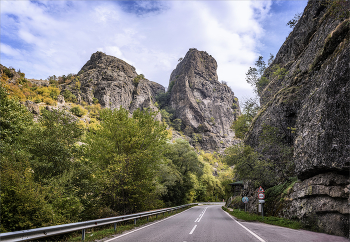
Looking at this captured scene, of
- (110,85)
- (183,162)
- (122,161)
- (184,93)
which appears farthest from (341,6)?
(184,93)

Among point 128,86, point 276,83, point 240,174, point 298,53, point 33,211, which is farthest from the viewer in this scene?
point 128,86

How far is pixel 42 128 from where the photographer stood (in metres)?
12.2

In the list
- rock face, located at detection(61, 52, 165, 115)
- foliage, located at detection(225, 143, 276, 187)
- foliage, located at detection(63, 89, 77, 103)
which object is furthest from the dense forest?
rock face, located at detection(61, 52, 165, 115)

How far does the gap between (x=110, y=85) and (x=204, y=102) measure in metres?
50.9

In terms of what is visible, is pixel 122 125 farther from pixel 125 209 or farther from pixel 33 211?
pixel 33 211

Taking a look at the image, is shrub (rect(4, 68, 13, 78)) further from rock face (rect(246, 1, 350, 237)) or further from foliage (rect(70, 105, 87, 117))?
rock face (rect(246, 1, 350, 237))

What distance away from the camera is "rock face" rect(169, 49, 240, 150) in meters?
92.5

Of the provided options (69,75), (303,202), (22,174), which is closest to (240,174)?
(303,202)

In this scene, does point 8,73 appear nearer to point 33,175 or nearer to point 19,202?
point 33,175

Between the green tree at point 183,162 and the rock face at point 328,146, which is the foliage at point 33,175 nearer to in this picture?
the rock face at point 328,146

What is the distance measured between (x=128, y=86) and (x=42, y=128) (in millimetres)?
68119

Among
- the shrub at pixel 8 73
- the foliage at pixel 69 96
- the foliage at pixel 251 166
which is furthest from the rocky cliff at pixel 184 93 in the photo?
the foliage at pixel 251 166

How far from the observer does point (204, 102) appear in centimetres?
10181

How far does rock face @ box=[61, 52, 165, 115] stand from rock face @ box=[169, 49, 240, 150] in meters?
20.5
